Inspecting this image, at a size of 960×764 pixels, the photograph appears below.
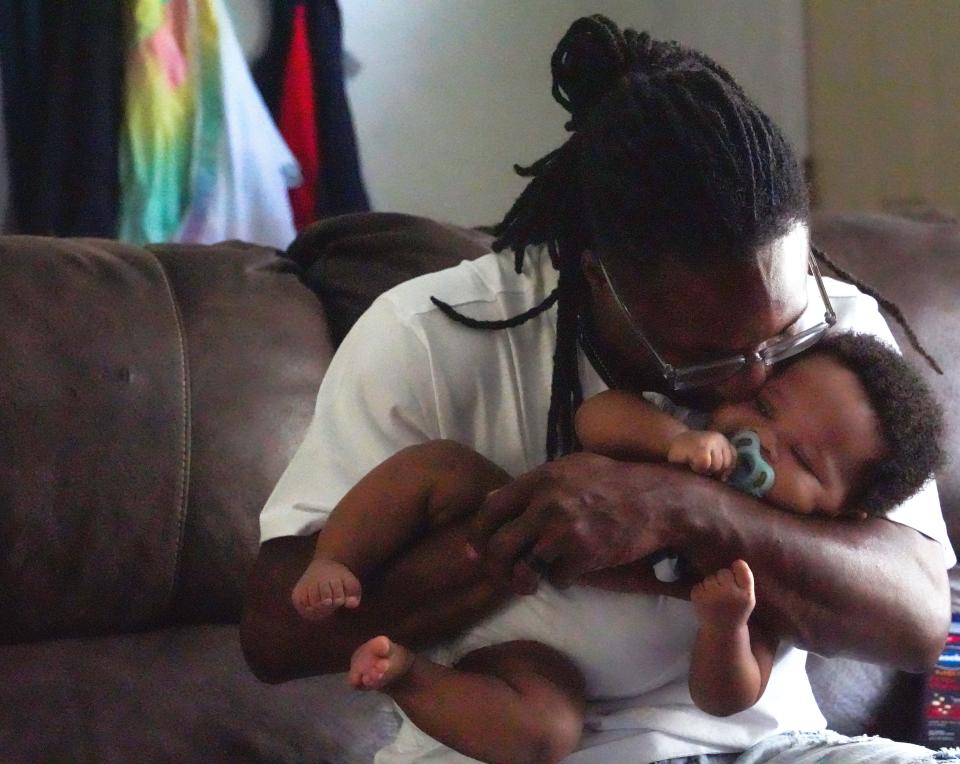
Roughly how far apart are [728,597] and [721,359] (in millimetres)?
199

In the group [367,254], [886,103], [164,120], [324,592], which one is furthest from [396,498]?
[886,103]

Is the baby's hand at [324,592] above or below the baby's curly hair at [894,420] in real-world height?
below

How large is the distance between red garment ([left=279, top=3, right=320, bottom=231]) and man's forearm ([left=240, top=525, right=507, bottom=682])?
1281 mm

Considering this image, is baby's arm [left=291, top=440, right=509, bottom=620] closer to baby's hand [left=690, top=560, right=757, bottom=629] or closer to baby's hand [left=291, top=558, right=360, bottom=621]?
baby's hand [left=291, top=558, right=360, bottom=621]

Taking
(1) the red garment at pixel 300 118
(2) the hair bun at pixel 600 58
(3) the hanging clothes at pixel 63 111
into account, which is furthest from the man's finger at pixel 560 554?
(1) the red garment at pixel 300 118

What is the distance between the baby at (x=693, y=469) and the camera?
87cm

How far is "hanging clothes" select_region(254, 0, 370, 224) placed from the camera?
224cm

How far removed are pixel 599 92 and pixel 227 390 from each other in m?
0.62

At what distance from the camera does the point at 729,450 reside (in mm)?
941

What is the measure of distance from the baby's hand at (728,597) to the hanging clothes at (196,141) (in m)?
1.39

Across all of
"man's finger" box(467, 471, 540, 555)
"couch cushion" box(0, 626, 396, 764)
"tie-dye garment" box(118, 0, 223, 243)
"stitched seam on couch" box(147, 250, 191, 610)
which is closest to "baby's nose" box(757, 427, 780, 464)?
"man's finger" box(467, 471, 540, 555)

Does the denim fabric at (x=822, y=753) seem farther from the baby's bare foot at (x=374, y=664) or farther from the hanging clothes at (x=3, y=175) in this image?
the hanging clothes at (x=3, y=175)

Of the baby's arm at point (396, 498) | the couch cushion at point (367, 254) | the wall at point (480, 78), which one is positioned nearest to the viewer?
the baby's arm at point (396, 498)

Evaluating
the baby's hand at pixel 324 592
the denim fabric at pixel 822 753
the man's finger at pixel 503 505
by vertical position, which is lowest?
the denim fabric at pixel 822 753
